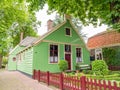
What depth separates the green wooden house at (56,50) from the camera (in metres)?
15.2

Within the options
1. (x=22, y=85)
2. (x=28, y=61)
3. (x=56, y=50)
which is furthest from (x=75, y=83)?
(x=28, y=61)

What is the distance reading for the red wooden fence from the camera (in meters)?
5.39

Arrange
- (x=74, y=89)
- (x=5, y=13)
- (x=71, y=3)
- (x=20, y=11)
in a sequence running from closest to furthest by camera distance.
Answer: (x=74, y=89) → (x=71, y=3) → (x=5, y=13) → (x=20, y=11)

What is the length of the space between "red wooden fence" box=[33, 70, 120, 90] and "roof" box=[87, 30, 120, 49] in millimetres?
11106

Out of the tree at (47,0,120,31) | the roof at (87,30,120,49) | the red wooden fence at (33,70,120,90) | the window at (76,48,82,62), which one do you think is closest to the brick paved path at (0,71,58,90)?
the red wooden fence at (33,70,120,90)

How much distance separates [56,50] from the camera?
16.6 metres

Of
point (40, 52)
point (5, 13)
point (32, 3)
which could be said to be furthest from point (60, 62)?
point (5, 13)

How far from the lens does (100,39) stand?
22.0 metres

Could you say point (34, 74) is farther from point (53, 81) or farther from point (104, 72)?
point (104, 72)

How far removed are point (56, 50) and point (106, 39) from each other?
7.86 meters

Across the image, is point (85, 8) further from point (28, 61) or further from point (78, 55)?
point (28, 61)

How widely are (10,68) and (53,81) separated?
21.2 metres

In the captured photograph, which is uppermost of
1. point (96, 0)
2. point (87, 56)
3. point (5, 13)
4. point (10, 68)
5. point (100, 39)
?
point (5, 13)

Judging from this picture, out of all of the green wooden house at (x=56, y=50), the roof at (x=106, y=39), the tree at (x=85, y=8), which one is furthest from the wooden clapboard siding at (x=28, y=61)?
the roof at (x=106, y=39)
